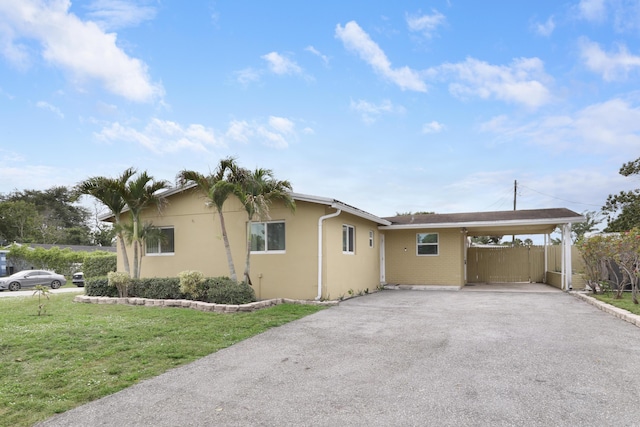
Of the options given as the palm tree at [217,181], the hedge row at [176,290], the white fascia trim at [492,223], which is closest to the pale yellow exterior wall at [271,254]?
the palm tree at [217,181]

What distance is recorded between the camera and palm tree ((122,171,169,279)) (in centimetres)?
1222

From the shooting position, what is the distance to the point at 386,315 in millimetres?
9188

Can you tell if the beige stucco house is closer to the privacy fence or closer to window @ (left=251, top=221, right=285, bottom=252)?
window @ (left=251, top=221, right=285, bottom=252)

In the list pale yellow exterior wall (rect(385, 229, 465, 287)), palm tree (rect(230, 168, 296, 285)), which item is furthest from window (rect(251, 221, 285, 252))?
pale yellow exterior wall (rect(385, 229, 465, 287))

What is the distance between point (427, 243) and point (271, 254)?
24.0 feet

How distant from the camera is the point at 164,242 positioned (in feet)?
44.3

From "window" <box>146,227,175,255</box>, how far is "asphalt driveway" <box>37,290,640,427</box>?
7190 mm

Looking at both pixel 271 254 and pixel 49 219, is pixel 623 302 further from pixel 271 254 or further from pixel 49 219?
pixel 49 219

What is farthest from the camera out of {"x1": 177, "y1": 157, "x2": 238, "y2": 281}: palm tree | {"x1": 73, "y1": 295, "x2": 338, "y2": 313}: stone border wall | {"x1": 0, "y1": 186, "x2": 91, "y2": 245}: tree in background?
{"x1": 0, "y1": 186, "x2": 91, "y2": 245}: tree in background

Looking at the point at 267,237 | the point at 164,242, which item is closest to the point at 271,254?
the point at 267,237

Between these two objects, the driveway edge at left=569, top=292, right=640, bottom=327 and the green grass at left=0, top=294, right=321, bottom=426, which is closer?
the green grass at left=0, top=294, right=321, bottom=426

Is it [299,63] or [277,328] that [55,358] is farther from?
[299,63]

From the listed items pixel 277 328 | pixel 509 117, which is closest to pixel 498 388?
pixel 277 328

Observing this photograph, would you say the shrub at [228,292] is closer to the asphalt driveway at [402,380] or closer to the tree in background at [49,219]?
the asphalt driveway at [402,380]
